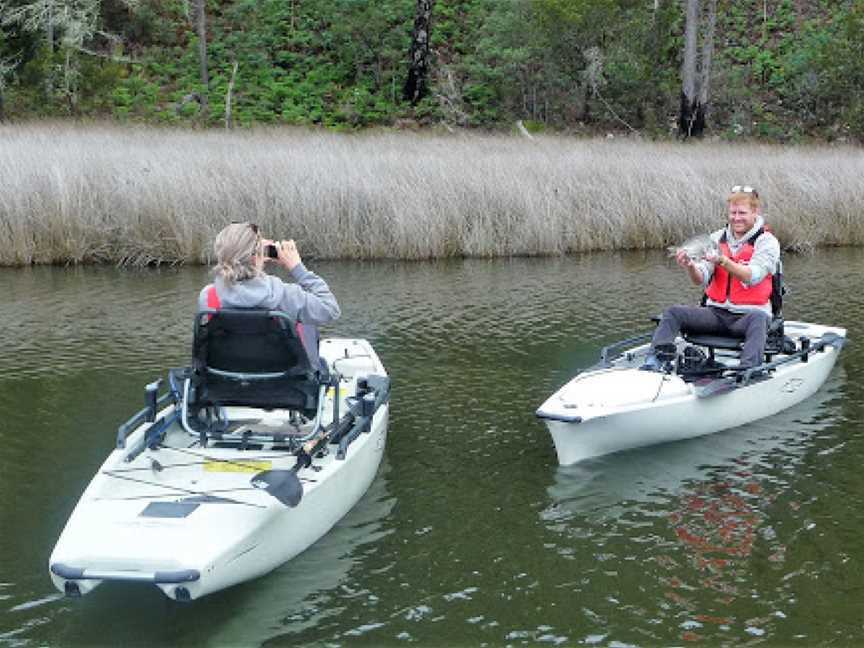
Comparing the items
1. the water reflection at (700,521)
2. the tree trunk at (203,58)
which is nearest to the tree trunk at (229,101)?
the tree trunk at (203,58)

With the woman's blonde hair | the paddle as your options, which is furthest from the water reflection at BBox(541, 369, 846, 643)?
the woman's blonde hair

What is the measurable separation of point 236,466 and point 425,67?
80.9 feet

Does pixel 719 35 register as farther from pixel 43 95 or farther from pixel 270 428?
pixel 270 428

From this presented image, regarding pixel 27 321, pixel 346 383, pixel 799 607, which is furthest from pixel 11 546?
pixel 27 321

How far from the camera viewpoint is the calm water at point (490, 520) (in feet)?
16.8

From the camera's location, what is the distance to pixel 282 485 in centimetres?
523

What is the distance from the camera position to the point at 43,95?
84.8ft

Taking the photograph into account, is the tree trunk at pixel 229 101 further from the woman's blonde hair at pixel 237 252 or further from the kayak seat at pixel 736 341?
the woman's blonde hair at pixel 237 252

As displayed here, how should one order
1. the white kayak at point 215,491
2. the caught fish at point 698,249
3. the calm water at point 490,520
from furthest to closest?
the caught fish at point 698,249
the calm water at point 490,520
the white kayak at point 215,491

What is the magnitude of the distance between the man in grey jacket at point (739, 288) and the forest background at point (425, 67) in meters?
18.6

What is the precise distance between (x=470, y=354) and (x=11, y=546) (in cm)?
501

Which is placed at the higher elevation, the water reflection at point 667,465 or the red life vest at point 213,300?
the red life vest at point 213,300

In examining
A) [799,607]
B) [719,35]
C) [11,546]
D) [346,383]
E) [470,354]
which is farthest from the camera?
[719,35]

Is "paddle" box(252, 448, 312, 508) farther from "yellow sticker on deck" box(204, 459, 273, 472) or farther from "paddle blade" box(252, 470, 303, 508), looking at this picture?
"yellow sticker on deck" box(204, 459, 273, 472)
